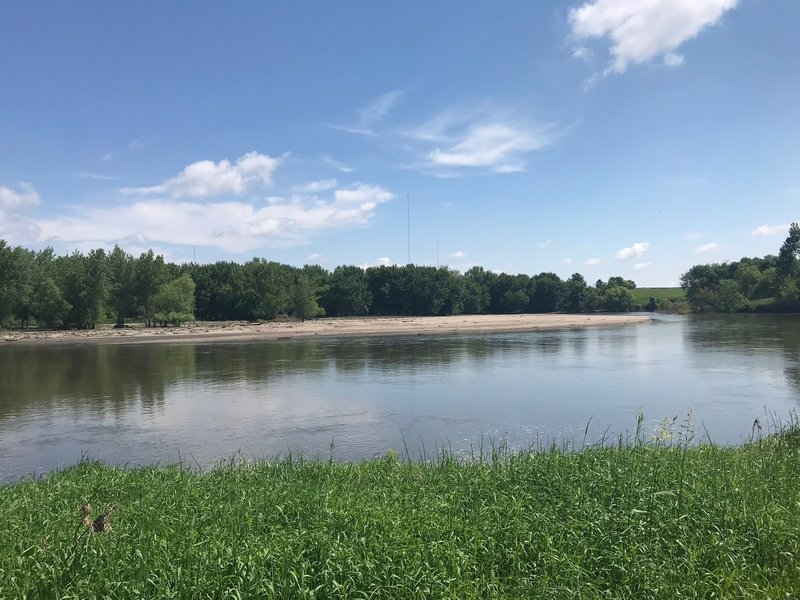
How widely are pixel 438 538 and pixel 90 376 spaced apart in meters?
32.8

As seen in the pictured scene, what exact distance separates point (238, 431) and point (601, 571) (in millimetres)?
14445

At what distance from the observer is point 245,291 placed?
302 feet

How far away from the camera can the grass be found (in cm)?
511

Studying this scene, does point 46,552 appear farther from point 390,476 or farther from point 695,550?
point 695,550

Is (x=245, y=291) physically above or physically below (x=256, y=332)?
above

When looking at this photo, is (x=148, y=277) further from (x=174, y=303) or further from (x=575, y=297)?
(x=575, y=297)

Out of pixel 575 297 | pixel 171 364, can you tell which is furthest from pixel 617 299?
pixel 171 364

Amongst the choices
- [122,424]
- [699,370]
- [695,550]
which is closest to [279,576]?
[695,550]

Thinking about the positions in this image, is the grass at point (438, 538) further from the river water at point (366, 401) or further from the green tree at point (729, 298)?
the green tree at point (729, 298)

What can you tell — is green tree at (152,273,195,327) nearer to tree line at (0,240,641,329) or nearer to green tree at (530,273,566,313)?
tree line at (0,240,641,329)

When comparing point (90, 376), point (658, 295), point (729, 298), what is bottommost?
point (90, 376)

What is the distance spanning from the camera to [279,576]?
5148 mm

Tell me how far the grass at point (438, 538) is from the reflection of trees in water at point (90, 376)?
1689cm

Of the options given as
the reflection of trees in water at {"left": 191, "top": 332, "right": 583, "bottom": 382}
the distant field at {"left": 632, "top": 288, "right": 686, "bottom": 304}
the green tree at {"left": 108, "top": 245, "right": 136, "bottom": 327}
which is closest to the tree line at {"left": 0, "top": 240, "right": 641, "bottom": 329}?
the green tree at {"left": 108, "top": 245, "right": 136, "bottom": 327}
